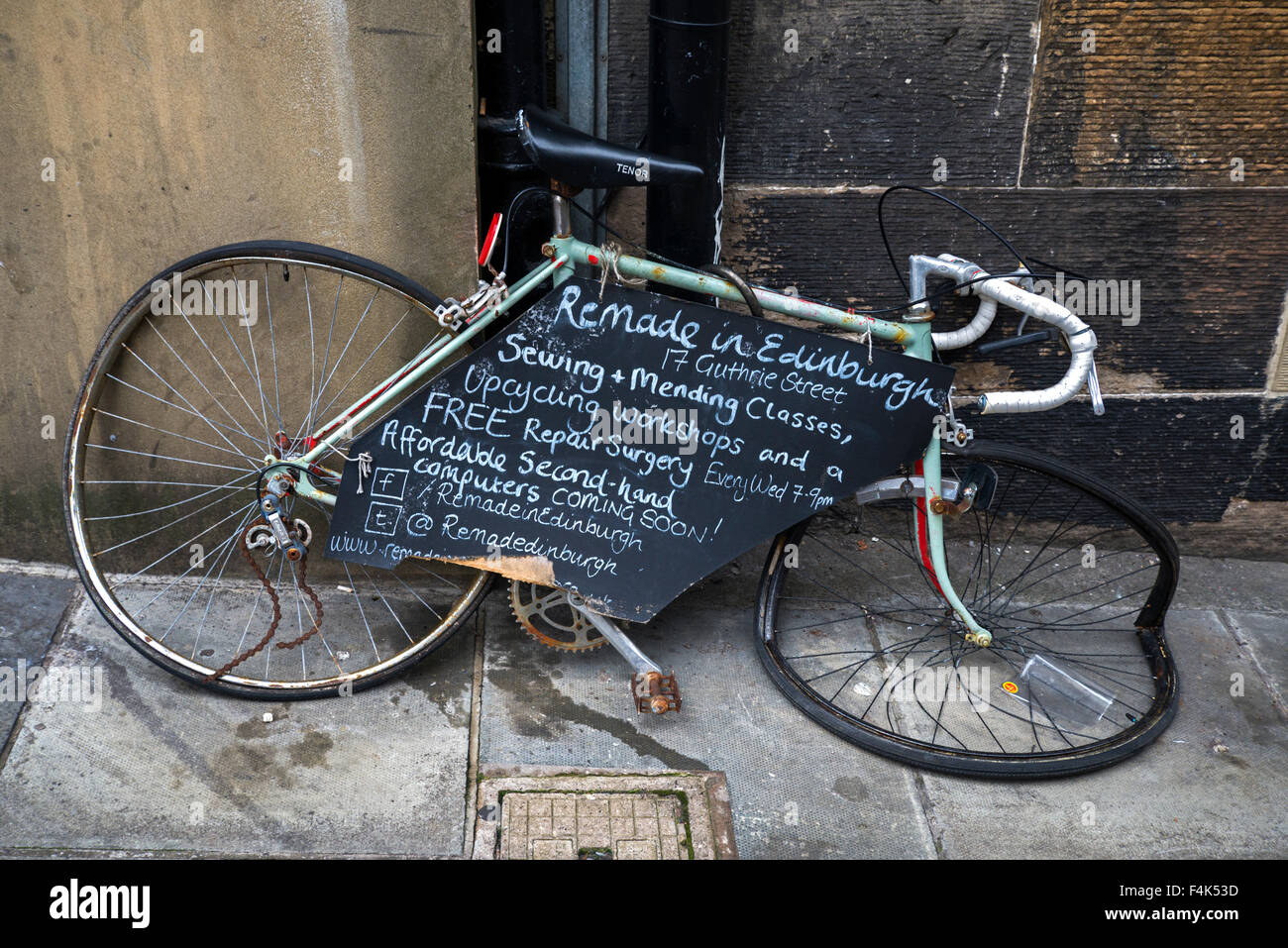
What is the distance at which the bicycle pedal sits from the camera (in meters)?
3.32

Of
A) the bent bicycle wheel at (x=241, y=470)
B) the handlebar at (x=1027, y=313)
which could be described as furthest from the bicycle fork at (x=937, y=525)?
the bent bicycle wheel at (x=241, y=470)

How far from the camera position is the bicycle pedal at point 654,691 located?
10.9 ft

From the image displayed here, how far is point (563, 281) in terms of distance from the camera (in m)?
3.04

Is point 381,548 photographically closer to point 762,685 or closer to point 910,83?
point 762,685

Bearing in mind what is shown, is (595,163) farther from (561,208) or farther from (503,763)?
(503,763)

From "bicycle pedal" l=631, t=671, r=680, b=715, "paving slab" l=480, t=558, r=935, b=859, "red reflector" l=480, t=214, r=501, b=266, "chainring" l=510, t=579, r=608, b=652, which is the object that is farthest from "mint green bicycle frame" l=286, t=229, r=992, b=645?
"bicycle pedal" l=631, t=671, r=680, b=715

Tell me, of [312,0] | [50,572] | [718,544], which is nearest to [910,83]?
[718,544]

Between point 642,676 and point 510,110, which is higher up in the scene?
point 510,110

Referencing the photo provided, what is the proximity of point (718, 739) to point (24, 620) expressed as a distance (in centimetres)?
221

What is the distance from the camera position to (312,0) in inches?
122

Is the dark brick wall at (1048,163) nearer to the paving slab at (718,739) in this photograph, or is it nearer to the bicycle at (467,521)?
the bicycle at (467,521)

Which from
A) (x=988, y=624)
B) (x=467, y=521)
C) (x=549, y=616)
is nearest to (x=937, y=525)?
(x=988, y=624)

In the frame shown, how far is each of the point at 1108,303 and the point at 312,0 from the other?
2796 mm

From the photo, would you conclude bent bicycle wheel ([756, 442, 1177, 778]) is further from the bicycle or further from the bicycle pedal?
the bicycle pedal
